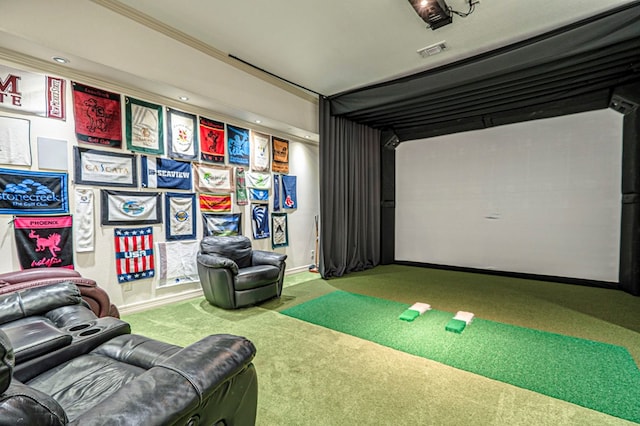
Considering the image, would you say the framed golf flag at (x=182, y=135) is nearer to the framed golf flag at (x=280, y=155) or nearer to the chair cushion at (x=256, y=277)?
the framed golf flag at (x=280, y=155)

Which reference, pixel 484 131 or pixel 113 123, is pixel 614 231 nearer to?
pixel 484 131

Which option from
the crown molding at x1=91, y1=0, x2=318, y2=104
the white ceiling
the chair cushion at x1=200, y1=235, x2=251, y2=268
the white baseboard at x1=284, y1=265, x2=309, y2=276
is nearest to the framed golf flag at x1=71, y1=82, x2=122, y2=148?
the white ceiling

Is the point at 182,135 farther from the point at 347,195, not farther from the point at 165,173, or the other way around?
the point at 347,195

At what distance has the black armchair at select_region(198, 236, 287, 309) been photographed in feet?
11.0

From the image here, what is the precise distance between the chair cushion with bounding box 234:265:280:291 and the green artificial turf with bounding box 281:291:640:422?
0.47 meters

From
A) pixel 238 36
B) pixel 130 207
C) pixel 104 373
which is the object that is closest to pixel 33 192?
pixel 130 207

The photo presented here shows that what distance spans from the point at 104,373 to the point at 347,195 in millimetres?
4451

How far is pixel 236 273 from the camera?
3383mm

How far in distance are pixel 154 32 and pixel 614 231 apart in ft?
21.8

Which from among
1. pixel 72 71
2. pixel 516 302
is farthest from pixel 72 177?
pixel 516 302

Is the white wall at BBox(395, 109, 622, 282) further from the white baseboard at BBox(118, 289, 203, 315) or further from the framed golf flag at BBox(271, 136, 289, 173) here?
the white baseboard at BBox(118, 289, 203, 315)

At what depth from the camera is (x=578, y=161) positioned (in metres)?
4.56

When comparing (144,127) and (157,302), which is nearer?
(144,127)

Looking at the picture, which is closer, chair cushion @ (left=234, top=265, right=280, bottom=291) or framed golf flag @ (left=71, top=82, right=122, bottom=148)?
framed golf flag @ (left=71, top=82, right=122, bottom=148)
